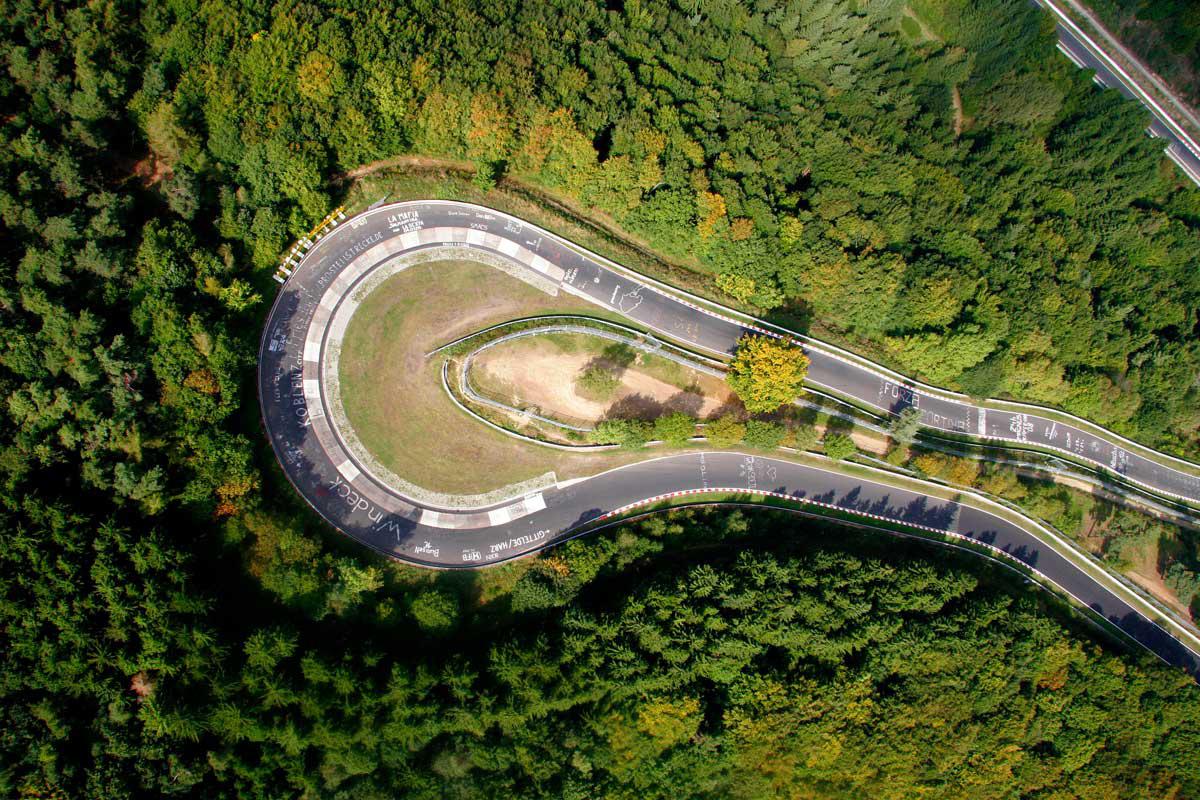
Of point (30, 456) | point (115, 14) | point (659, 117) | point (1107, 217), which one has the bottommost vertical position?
point (30, 456)

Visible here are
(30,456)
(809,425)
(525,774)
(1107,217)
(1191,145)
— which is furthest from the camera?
(1191,145)

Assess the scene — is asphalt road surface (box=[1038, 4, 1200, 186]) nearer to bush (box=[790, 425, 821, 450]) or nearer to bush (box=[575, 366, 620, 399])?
bush (box=[790, 425, 821, 450])

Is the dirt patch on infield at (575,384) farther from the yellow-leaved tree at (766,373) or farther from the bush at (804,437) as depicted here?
the bush at (804,437)

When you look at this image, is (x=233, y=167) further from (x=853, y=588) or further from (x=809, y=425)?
(x=853, y=588)

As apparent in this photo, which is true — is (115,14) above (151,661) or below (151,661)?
above

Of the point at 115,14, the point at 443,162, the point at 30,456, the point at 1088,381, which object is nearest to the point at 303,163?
the point at 443,162

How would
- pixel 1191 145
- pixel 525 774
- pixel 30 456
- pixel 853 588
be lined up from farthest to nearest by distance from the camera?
pixel 1191 145
pixel 853 588
pixel 525 774
pixel 30 456

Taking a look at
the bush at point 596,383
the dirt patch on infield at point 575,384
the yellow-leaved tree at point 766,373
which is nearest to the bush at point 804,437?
the yellow-leaved tree at point 766,373

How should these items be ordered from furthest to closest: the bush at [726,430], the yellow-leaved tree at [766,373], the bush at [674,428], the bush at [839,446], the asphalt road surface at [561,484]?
the bush at [839,446], the bush at [726,430], the bush at [674,428], the asphalt road surface at [561,484], the yellow-leaved tree at [766,373]
